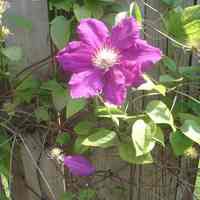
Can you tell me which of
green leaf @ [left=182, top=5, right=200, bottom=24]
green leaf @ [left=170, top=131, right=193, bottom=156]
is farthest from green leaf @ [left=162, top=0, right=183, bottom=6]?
green leaf @ [left=170, top=131, right=193, bottom=156]

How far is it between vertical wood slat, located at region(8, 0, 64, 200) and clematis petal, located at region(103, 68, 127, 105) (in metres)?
0.41

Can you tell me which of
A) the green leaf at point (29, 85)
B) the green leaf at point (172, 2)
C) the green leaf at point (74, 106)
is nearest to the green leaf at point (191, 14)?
the green leaf at point (172, 2)

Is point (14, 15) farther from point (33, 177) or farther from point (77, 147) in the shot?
point (33, 177)

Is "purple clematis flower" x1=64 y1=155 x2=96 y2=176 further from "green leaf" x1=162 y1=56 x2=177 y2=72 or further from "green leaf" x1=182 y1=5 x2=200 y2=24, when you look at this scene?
"green leaf" x1=182 y1=5 x2=200 y2=24

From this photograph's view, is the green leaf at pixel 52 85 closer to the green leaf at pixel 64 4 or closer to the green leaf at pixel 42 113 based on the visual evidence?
the green leaf at pixel 42 113

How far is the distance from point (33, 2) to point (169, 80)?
1.40ft

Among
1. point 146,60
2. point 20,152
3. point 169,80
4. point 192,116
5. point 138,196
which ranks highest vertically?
point 146,60

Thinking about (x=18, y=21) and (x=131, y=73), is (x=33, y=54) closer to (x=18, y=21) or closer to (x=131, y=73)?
(x=18, y=21)

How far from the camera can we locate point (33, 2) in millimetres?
1374

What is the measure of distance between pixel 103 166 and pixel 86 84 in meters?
0.64

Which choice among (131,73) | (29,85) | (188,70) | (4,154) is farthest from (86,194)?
(131,73)

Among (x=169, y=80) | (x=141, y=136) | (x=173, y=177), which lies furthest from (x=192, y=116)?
(x=173, y=177)

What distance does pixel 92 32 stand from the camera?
3.61 ft

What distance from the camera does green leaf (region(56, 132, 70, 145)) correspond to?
4.79 feet
